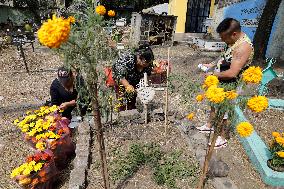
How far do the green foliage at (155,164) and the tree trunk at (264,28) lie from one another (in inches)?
272

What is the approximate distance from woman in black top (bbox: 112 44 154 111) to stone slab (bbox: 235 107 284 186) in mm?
2053

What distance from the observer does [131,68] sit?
14.8ft

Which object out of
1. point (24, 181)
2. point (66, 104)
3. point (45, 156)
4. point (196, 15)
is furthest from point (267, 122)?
point (196, 15)

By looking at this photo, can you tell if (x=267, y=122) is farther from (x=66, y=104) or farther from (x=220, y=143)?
(x=66, y=104)

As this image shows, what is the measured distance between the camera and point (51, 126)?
Result: 12.0 feet

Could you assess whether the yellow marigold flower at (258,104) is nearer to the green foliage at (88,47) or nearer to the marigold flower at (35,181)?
the green foliage at (88,47)

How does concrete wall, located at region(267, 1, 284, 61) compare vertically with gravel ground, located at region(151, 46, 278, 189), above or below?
above

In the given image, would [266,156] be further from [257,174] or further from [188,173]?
[188,173]

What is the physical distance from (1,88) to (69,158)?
410 centimetres

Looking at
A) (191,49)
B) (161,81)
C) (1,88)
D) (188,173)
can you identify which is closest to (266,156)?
(188,173)

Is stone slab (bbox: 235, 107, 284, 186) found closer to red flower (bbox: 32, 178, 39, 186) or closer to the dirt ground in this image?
the dirt ground

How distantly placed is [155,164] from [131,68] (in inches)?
63.5

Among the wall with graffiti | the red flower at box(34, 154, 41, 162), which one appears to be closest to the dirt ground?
the red flower at box(34, 154, 41, 162)

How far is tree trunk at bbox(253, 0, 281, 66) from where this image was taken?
9.01 meters
